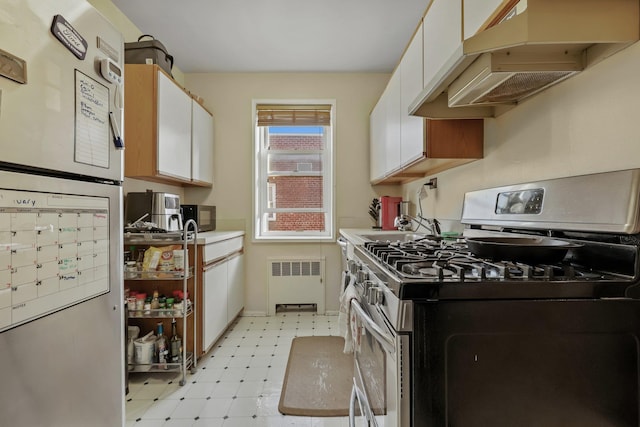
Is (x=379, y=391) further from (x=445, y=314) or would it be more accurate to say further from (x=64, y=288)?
(x=64, y=288)

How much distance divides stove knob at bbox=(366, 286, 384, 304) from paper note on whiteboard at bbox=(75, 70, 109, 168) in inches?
36.1

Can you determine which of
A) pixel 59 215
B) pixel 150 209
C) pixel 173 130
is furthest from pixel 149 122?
pixel 59 215

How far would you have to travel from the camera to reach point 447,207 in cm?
200

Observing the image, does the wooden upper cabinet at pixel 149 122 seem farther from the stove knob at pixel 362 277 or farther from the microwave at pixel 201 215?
the stove knob at pixel 362 277

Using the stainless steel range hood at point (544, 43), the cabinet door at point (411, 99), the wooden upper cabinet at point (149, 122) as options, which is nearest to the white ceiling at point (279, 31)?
the wooden upper cabinet at point (149, 122)

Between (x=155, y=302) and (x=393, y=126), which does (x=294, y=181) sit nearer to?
(x=393, y=126)

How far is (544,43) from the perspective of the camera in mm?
837

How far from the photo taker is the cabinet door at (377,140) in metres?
2.54

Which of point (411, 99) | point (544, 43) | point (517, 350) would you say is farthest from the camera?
point (411, 99)

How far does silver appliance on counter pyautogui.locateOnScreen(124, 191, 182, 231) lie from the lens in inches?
82.8

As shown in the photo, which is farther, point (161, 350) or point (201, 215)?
point (201, 215)

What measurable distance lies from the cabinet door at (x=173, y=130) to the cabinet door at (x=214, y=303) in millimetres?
815

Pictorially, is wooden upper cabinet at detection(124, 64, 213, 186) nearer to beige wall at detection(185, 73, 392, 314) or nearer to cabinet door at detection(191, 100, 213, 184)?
cabinet door at detection(191, 100, 213, 184)

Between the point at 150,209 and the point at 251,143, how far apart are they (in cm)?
139
